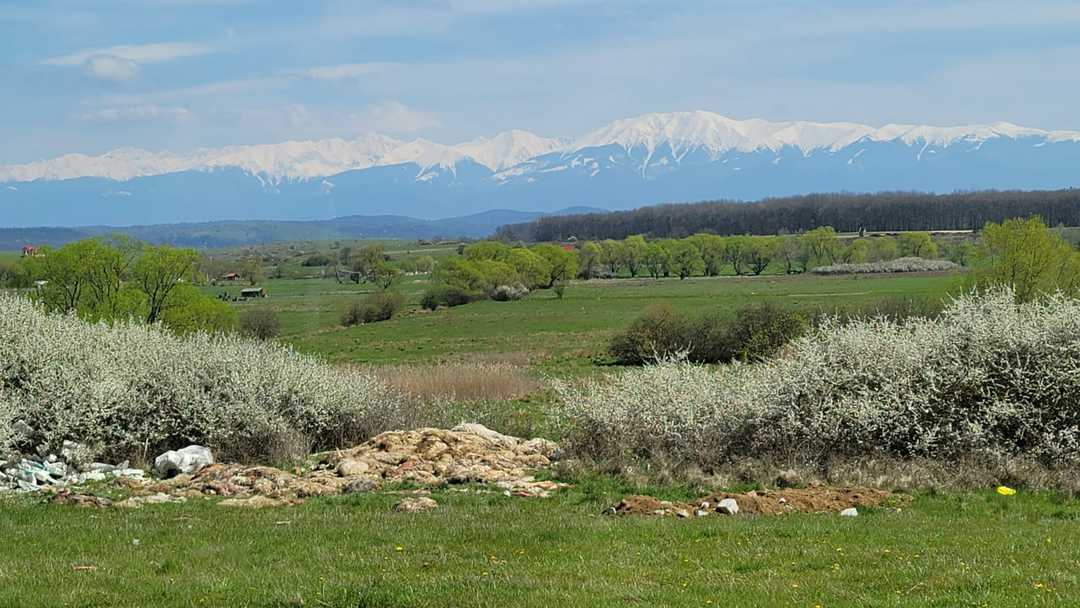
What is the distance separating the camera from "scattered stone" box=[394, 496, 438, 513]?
45.4 ft

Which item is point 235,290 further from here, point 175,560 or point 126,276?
point 175,560

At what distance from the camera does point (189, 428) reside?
20297 mm

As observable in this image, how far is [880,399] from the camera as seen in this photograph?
55.3 ft

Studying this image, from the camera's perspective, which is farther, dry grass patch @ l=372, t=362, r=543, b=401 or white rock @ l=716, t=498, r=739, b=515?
dry grass patch @ l=372, t=362, r=543, b=401

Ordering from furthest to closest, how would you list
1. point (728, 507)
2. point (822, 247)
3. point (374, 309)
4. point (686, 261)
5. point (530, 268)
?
point (822, 247) < point (686, 261) < point (530, 268) < point (374, 309) < point (728, 507)

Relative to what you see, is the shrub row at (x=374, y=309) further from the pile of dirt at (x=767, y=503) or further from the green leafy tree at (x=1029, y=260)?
the pile of dirt at (x=767, y=503)

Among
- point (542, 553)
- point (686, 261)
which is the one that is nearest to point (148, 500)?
point (542, 553)

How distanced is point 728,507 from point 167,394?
11.6m

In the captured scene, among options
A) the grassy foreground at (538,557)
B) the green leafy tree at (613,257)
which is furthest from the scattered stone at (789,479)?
the green leafy tree at (613,257)

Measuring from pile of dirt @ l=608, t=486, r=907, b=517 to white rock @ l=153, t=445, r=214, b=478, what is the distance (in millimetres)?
8125

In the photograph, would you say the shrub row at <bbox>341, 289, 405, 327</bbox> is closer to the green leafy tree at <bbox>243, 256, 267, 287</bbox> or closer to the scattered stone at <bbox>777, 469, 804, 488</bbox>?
the green leafy tree at <bbox>243, 256, 267, 287</bbox>

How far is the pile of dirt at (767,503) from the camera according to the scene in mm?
13078

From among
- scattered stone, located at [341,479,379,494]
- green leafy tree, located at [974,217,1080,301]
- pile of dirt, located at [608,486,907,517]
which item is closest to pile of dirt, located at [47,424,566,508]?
scattered stone, located at [341,479,379,494]

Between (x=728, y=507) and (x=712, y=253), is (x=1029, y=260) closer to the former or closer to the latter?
(x=728, y=507)
